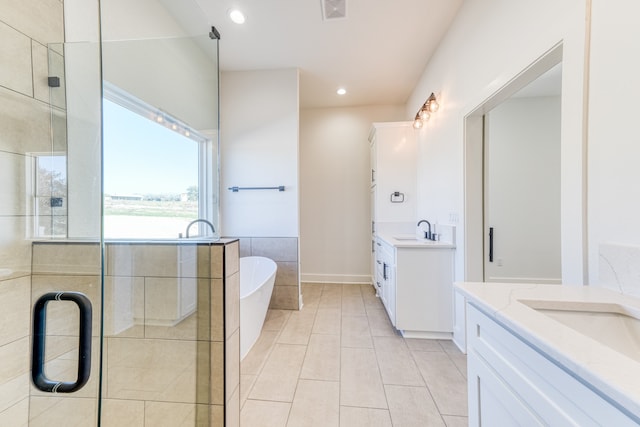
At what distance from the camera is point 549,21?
1.24 m

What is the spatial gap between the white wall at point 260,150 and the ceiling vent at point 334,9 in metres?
0.92

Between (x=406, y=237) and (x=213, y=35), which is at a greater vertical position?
(x=213, y=35)

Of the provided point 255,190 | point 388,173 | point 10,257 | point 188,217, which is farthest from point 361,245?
point 10,257

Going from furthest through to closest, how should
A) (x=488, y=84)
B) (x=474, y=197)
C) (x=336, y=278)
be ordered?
1. (x=336, y=278)
2. (x=474, y=197)
3. (x=488, y=84)

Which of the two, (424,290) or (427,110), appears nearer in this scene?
(424,290)

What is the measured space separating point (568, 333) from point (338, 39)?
283 centimetres

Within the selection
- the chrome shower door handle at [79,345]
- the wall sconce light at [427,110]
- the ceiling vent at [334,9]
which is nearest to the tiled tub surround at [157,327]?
the chrome shower door handle at [79,345]

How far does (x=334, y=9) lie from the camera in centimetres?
214

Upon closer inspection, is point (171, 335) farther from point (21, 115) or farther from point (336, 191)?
point (336, 191)

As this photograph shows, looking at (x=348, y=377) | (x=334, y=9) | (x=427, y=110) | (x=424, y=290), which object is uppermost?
(x=334, y=9)

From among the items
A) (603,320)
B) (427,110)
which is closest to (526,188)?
(427,110)

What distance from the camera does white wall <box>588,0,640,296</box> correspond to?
0.86 m

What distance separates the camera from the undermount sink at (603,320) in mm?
729

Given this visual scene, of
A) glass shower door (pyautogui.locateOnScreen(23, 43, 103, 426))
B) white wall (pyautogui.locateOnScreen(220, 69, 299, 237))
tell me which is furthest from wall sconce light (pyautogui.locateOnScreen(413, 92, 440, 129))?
glass shower door (pyautogui.locateOnScreen(23, 43, 103, 426))
